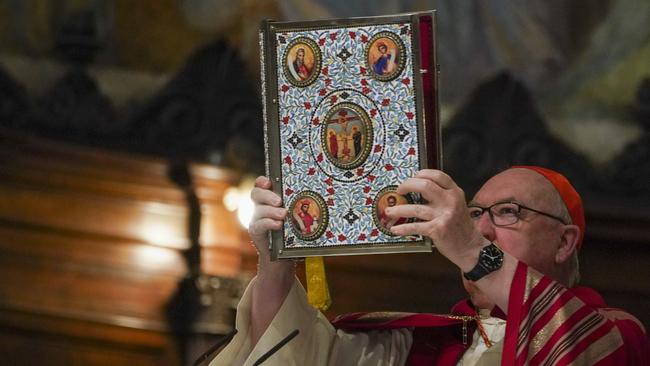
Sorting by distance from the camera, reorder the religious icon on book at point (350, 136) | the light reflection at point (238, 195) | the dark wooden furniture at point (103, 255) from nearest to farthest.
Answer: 1. the religious icon on book at point (350, 136)
2. the light reflection at point (238, 195)
3. the dark wooden furniture at point (103, 255)

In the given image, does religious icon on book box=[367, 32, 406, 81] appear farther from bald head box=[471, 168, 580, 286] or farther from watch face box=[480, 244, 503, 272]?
bald head box=[471, 168, 580, 286]

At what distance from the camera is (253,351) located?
14.4ft

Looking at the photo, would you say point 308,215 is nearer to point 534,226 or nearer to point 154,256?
point 534,226

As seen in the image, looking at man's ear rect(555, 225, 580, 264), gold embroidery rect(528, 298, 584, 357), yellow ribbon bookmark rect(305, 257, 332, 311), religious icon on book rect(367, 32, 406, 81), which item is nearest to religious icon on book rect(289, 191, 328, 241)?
yellow ribbon bookmark rect(305, 257, 332, 311)

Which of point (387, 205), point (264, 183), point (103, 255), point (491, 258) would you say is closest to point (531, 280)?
point (491, 258)

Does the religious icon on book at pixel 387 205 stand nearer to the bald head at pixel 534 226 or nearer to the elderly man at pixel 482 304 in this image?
the elderly man at pixel 482 304

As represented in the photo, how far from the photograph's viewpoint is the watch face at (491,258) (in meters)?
3.88

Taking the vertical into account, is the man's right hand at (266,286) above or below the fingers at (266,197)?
below

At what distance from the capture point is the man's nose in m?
4.57

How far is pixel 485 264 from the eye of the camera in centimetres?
387

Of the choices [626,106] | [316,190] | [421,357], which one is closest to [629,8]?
[626,106]

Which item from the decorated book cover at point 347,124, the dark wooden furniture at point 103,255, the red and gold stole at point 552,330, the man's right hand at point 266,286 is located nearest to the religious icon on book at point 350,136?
the decorated book cover at point 347,124

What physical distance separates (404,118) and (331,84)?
0.27 m

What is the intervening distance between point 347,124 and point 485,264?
24.1 inches
